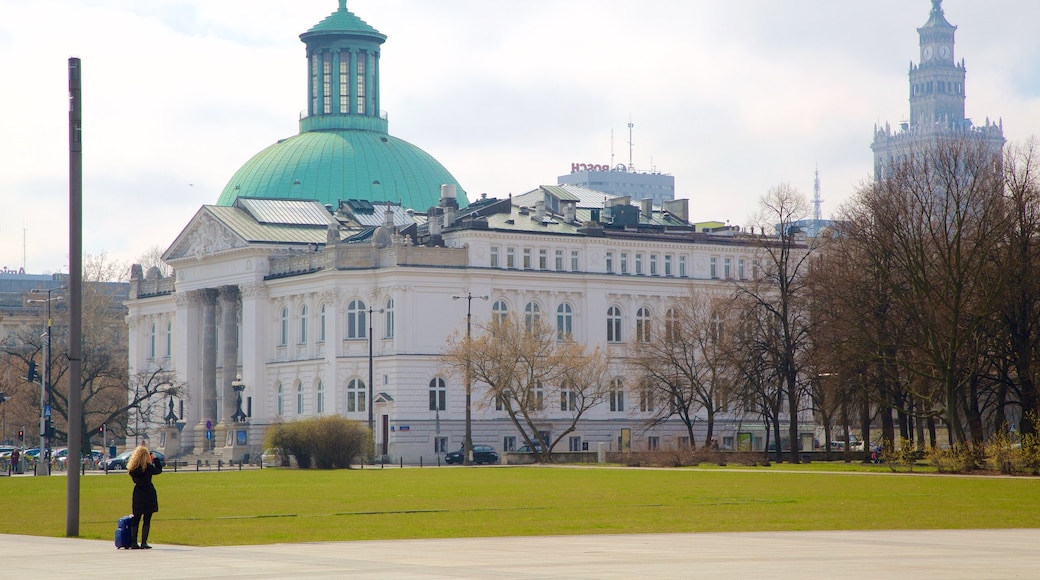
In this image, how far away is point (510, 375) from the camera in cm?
10394

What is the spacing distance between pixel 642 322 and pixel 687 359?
18067 millimetres

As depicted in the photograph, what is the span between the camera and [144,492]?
30750 millimetres

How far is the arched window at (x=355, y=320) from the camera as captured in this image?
4771 inches

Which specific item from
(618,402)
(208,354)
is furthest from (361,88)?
(618,402)

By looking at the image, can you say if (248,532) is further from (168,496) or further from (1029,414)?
(1029,414)

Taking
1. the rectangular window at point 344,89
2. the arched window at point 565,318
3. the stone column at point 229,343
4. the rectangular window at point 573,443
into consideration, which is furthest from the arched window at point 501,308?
the rectangular window at point 344,89

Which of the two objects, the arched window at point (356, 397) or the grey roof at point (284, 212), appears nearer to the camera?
the arched window at point (356, 397)

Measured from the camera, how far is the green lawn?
35.8 m

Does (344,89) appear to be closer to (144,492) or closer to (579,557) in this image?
(144,492)

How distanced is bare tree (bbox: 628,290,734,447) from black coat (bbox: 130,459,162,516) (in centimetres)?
7115

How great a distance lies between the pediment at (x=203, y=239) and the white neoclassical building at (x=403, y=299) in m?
0.18

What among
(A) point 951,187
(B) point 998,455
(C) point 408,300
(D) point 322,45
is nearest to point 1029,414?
(B) point 998,455

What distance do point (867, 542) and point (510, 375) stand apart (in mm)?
74224

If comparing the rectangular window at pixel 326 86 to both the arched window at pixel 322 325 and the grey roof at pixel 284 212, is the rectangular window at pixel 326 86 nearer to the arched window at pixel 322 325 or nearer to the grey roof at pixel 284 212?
the grey roof at pixel 284 212
